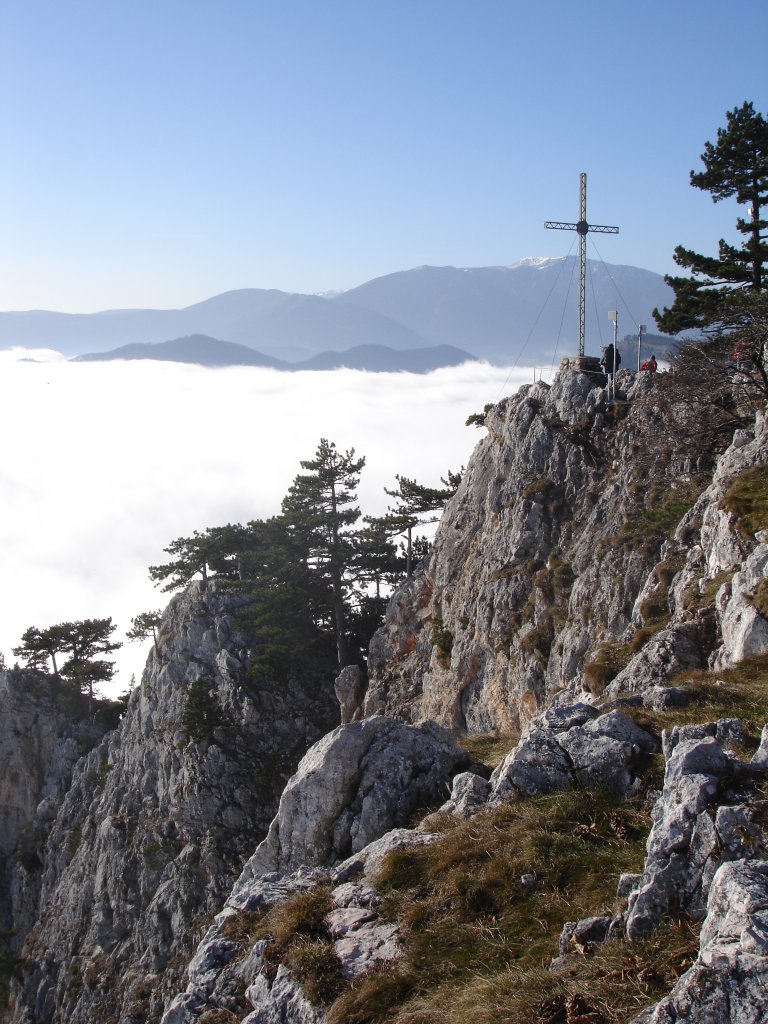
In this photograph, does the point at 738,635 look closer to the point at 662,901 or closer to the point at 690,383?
the point at 662,901

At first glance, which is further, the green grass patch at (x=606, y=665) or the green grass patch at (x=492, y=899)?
the green grass patch at (x=606, y=665)

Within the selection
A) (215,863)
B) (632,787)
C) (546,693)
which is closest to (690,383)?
(546,693)

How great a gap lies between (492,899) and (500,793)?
2557mm

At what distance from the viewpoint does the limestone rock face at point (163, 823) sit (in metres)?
37.9

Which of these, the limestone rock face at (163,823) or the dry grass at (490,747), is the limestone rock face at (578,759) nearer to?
the dry grass at (490,747)

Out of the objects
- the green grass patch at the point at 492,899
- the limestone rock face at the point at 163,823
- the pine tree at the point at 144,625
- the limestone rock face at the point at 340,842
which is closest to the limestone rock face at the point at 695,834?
the green grass patch at the point at 492,899

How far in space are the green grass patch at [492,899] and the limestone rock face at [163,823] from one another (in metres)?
31.5

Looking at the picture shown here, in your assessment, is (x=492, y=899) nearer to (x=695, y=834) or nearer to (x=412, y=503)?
(x=695, y=834)

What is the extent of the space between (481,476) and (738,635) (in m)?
23.6

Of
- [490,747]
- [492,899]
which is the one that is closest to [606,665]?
[490,747]

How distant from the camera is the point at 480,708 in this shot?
32.9 meters

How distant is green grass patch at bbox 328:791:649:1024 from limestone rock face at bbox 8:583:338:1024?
31.5 metres

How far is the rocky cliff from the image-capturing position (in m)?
8.05

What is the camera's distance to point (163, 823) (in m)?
41.5
